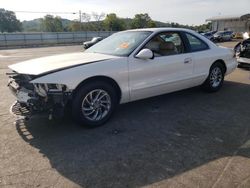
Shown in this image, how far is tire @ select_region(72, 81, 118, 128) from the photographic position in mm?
4211

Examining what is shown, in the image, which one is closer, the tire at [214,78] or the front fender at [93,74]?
the front fender at [93,74]

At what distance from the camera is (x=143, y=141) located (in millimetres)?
4004

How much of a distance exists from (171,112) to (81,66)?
6.51 ft

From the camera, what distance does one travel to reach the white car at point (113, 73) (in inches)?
158

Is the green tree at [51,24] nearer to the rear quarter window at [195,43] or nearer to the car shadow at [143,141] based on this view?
the rear quarter window at [195,43]

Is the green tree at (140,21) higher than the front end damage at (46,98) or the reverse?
higher

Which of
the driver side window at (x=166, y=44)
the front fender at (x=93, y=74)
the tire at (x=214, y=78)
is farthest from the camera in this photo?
the tire at (x=214, y=78)

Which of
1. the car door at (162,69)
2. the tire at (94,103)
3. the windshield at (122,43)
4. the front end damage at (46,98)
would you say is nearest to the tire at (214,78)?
the car door at (162,69)

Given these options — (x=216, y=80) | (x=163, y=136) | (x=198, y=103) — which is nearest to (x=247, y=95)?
(x=216, y=80)

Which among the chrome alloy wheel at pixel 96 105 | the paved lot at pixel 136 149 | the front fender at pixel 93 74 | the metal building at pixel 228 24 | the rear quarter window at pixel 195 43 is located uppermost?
the metal building at pixel 228 24

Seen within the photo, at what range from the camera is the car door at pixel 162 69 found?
484cm

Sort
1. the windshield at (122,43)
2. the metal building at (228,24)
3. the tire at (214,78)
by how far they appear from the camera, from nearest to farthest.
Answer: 1. the windshield at (122,43)
2. the tire at (214,78)
3. the metal building at (228,24)

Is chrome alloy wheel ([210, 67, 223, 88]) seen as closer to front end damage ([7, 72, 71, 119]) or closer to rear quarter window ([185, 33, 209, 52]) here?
rear quarter window ([185, 33, 209, 52])

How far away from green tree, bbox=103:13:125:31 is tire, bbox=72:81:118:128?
217 ft
